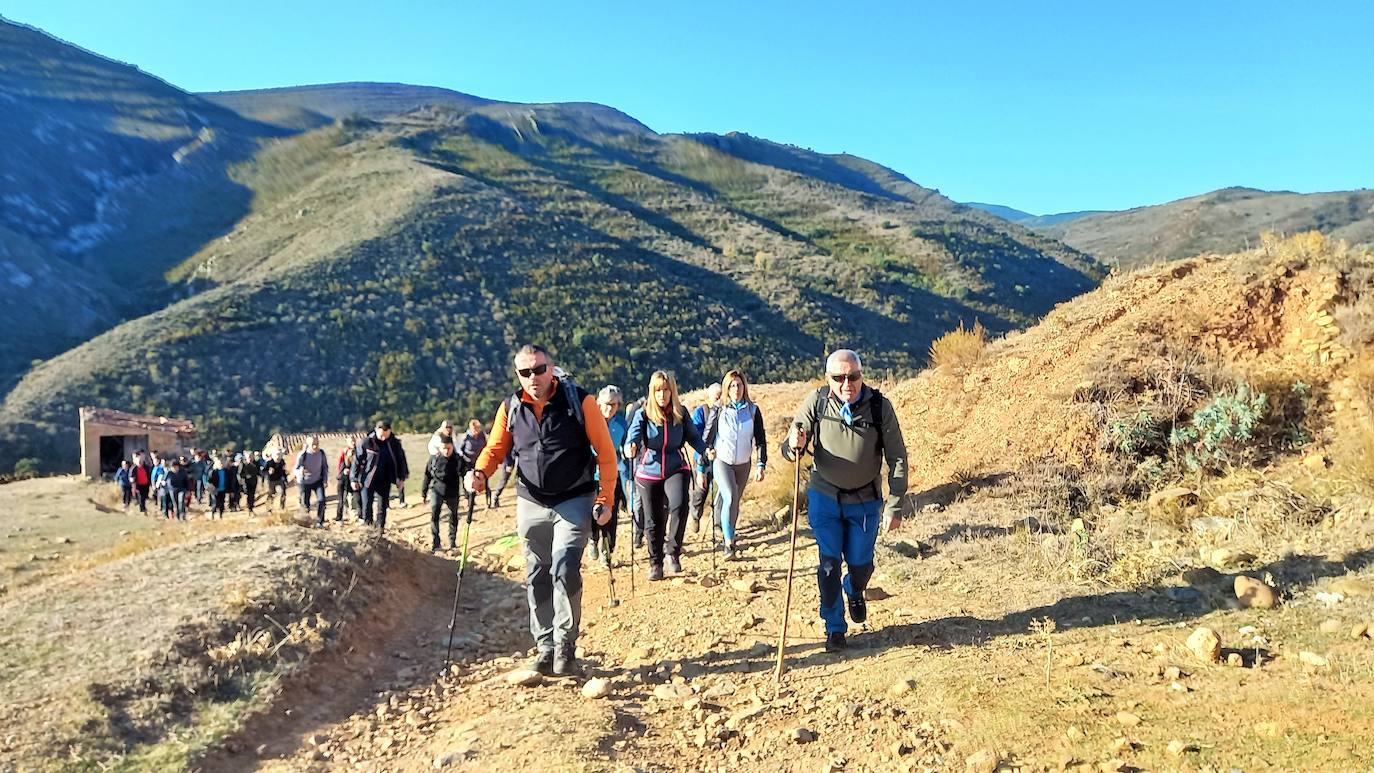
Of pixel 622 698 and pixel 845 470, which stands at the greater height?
pixel 845 470

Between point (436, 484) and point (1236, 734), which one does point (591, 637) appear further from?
point (436, 484)

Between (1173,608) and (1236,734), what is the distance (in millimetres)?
1854

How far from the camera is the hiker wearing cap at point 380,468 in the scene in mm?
10977

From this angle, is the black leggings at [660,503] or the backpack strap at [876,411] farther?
the black leggings at [660,503]

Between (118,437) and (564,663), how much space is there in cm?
3501

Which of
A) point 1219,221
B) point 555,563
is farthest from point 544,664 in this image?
point 1219,221

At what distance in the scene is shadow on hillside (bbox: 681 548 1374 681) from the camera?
197 inches

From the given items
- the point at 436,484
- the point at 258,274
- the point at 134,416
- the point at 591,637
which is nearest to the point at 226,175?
the point at 258,274

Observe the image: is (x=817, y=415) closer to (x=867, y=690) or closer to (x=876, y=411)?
(x=876, y=411)

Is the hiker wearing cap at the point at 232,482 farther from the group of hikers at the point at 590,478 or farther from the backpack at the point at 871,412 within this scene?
the backpack at the point at 871,412

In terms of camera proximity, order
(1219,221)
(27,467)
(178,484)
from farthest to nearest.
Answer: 1. (1219,221)
2. (27,467)
3. (178,484)

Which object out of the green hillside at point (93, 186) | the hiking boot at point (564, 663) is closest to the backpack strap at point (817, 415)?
the hiking boot at point (564, 663)

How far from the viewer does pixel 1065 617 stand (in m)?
5.23

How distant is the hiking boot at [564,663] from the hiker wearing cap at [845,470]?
1566 mm
